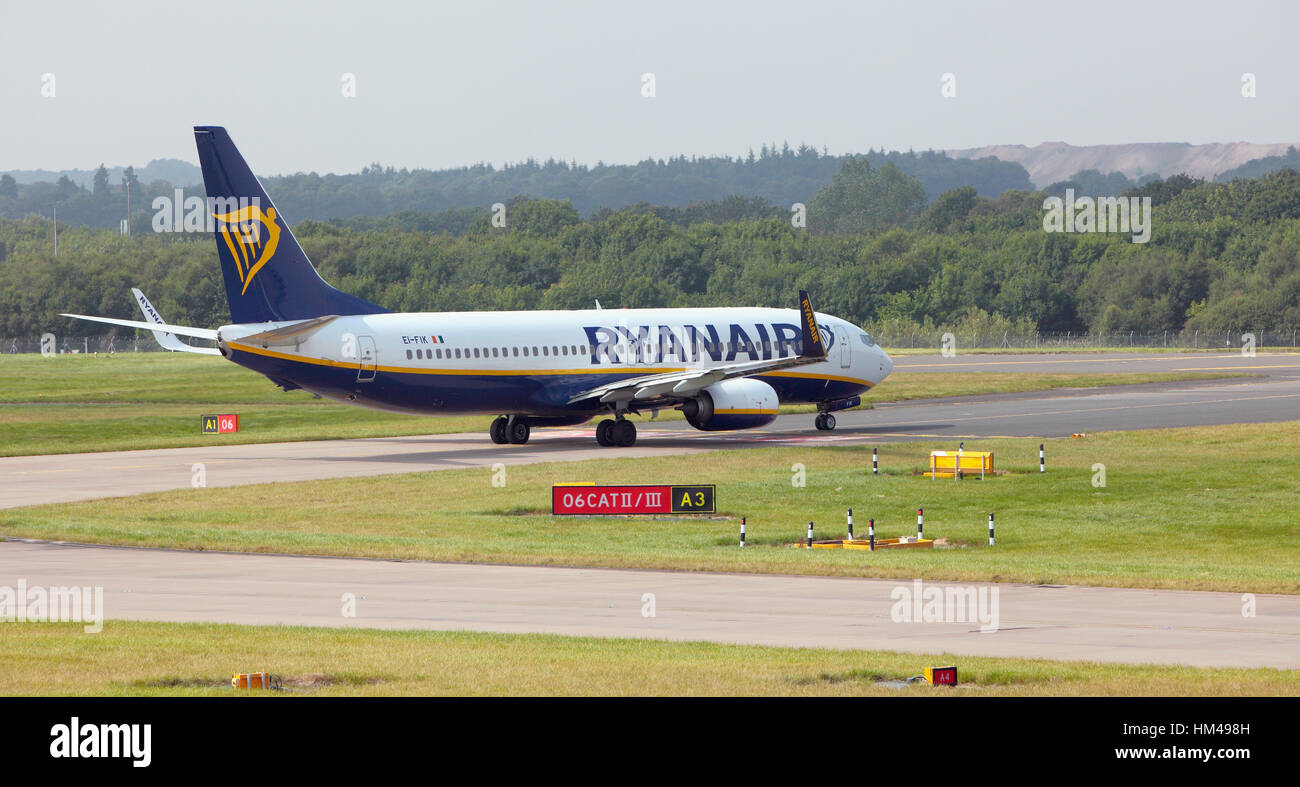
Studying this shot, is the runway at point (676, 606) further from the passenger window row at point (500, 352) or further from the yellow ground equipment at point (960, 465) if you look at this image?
the passenger window row at point (500, 352)

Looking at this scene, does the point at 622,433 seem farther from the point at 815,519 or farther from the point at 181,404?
the point at 181,404

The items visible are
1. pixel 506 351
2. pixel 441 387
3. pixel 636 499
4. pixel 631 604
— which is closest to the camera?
pixel 631 604

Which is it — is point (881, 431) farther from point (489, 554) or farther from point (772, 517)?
point (489, 554)

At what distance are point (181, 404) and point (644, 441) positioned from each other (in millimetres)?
37840

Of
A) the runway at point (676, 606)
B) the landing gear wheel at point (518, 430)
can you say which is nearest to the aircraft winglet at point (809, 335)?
the landing gear wheel at point (518, 430)

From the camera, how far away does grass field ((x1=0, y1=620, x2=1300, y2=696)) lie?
17.4 m

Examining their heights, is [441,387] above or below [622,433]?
above

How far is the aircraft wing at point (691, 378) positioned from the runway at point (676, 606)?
23.6 metres

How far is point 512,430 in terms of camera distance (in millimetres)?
57625

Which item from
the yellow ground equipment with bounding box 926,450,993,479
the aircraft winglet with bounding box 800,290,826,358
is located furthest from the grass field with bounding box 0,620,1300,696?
the aircraft winglet with bounding box 800,290,826,358

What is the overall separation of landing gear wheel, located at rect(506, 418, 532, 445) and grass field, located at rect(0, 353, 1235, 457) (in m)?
8.97

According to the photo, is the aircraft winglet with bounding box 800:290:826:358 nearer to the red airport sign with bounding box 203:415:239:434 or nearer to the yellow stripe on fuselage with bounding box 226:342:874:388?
the yellow stripe on fuselage with bounding box 226:342:874:388

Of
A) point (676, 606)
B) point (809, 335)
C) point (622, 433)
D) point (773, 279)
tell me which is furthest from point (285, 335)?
point (773, 279)
